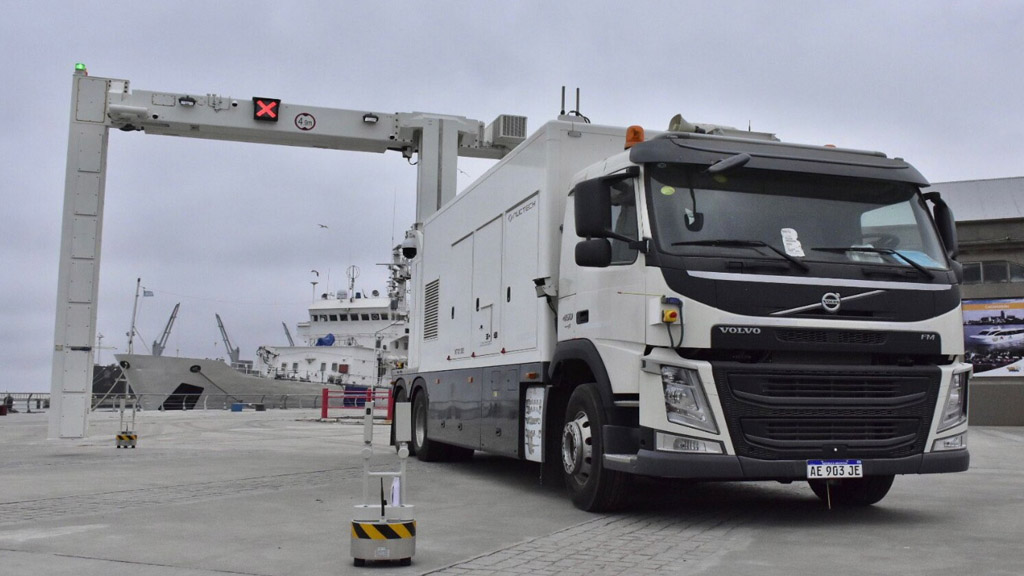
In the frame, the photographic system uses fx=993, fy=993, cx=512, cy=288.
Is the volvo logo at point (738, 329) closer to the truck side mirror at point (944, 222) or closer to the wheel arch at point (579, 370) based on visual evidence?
the wheel arch at point (579, 370)

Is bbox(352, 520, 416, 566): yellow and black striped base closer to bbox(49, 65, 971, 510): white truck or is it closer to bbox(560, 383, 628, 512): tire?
bbox(49, 65, 971, 510): white truck

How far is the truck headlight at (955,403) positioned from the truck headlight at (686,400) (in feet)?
6.57

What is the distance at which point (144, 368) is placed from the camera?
52000mm

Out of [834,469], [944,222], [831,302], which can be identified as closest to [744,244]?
[831,302]

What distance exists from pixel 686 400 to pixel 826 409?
109 centimetres

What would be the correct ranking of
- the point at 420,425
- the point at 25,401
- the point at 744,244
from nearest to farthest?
1. the point at 744,244
2. the point at 420,425
3. the point at 25,401

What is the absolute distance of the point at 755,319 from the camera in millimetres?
7270

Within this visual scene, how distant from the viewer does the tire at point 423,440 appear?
45.1ft

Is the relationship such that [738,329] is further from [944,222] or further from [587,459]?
[944,222]

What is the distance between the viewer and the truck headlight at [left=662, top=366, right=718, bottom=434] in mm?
7191

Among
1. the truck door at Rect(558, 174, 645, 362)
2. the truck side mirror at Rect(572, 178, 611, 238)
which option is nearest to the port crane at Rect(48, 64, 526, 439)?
the truck door at Rect(558, 174, 645, 362)

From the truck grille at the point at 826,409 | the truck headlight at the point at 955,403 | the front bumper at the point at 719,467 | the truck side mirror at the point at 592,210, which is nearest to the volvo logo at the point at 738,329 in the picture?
the truck grille at the point at 826,409

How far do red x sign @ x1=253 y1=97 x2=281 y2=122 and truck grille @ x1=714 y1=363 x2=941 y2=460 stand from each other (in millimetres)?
14444

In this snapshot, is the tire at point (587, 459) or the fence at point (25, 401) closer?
the tire at point (587, 459)
